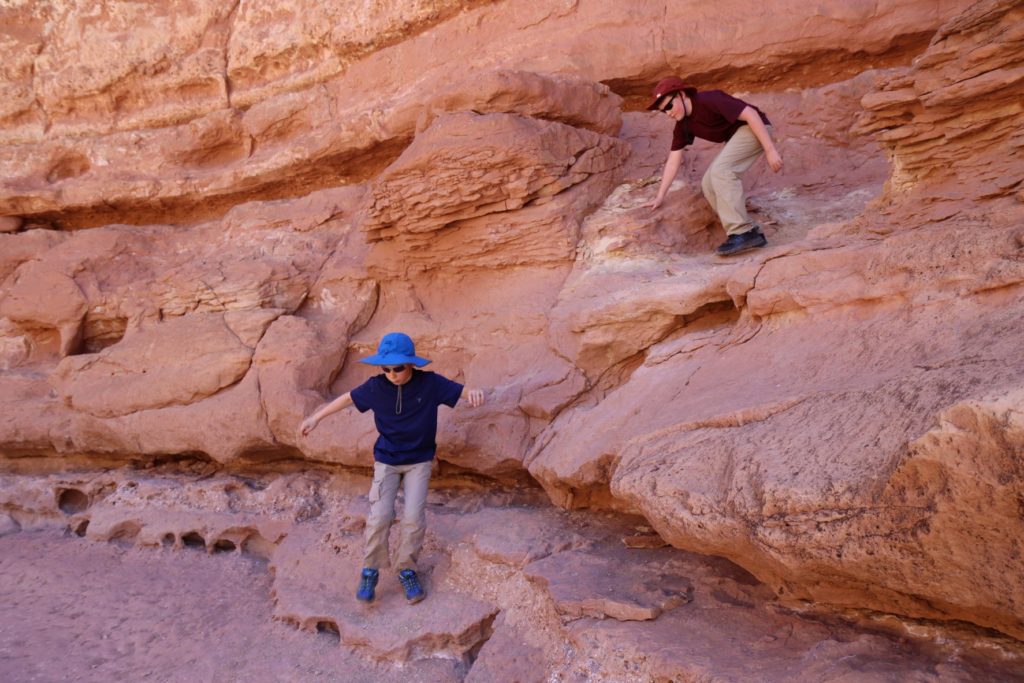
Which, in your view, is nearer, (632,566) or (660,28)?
(632,566)

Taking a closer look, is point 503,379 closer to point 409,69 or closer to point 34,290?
point 409,69

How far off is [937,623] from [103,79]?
7.93 metres

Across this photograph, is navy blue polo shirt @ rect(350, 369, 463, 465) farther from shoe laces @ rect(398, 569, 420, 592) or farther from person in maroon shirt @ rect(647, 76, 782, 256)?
person in maroon shirt @ rect(647, 76, 782, 256)

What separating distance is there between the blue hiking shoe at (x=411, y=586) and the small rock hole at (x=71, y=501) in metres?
3.41

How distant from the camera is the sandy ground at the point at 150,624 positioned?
11.8ft

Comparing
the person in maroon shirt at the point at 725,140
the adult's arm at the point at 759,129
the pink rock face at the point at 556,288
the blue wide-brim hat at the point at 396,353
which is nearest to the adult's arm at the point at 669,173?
the person in maroon shirt at the point at 725,140

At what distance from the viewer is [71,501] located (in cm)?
587

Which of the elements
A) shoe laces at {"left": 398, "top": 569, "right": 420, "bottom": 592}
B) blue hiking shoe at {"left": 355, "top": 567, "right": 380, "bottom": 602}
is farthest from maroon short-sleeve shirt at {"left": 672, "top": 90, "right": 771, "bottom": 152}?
blue hiking shoe at {"left": 355, "top": 567, "right": 380, "bottom": 602}

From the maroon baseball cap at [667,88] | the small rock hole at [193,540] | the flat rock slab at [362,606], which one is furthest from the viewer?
the small rock hole at [193,540]

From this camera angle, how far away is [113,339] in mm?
6414

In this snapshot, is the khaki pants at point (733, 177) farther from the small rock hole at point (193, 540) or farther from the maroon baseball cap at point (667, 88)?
the small rock hole at point (193, 540)

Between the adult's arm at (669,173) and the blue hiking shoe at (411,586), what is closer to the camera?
the blue hiking shoe at (411,586)

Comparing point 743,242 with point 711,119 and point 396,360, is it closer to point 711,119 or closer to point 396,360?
point 711,119

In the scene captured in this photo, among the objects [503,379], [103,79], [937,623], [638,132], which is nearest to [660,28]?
[638,132]
